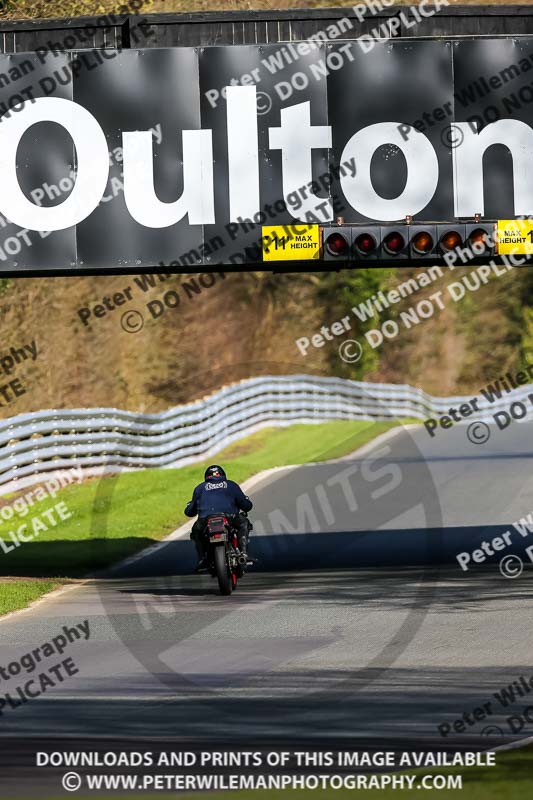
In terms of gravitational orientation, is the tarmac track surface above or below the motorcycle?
below

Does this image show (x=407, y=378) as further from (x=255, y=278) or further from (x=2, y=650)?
(x=2, y=650)

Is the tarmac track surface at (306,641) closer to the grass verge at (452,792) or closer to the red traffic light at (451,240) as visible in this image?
the grass verge at (452,792)

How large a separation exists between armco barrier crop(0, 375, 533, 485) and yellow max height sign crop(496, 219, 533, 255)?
10.9 m

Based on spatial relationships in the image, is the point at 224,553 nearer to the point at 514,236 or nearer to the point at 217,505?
the point at 217,505

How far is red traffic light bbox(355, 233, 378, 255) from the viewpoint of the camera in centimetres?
1619

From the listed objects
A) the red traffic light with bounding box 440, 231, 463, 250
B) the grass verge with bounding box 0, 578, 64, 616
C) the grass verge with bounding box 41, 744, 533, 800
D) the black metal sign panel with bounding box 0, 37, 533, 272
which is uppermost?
the black metal sign panel with bounding box 0, 37, 533, 272

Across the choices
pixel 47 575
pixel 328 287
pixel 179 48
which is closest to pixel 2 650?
pixel 47 575

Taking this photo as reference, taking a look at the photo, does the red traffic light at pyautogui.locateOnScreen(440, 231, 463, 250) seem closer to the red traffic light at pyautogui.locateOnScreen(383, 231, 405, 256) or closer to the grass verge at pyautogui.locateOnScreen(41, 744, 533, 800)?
the red traffic light at pyautogui.locateOnScreen(383, 231, 405, 256)

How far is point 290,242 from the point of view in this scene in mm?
16406

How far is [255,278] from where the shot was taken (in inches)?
2569

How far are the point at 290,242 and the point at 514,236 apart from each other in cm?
249

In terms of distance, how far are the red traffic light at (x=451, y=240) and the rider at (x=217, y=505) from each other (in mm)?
3474

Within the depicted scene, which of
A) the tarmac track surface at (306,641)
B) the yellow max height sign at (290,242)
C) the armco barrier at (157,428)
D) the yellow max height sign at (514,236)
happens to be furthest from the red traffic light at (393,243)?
the armco barrier at (157,428)

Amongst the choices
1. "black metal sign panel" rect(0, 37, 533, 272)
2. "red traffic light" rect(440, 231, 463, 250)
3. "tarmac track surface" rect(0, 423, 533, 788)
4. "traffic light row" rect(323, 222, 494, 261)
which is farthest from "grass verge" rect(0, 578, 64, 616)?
"red traffic light" rect(440, 231, 463, 250)
